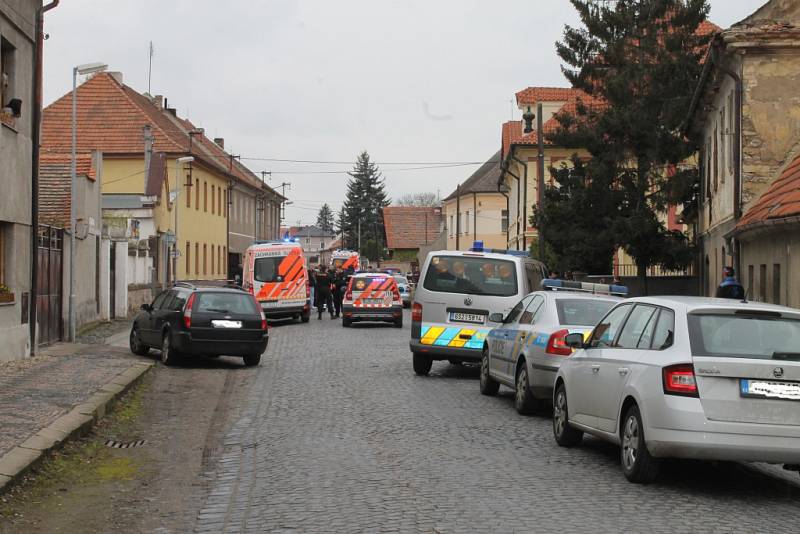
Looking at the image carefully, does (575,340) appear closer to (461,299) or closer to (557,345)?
(557,345)

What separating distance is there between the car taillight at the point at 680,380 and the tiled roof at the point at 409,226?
11176 centimetres

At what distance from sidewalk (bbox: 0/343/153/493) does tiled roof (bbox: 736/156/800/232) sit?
1049cm

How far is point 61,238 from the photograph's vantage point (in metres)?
25.5

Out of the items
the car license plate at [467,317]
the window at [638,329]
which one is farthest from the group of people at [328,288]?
the window at [638,329]

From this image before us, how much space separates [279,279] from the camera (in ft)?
124

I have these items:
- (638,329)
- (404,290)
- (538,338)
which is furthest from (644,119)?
(638,329)

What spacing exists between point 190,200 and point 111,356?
38042mm

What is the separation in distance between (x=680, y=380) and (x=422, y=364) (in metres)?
10.7

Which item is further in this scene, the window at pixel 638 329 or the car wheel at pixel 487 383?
the car wheel at pixel 487 383

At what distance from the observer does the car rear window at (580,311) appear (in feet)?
44.4

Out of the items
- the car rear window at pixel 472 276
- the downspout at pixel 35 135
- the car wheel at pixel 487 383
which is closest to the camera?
the car wheel at pixel 487 383

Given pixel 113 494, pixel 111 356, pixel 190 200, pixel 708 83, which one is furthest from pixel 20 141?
pixel 190 200

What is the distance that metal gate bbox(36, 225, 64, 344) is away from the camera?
23000 millimetres

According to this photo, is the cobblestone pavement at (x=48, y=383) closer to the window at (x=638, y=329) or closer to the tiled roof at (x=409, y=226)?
the window at (x=638, y=329)
